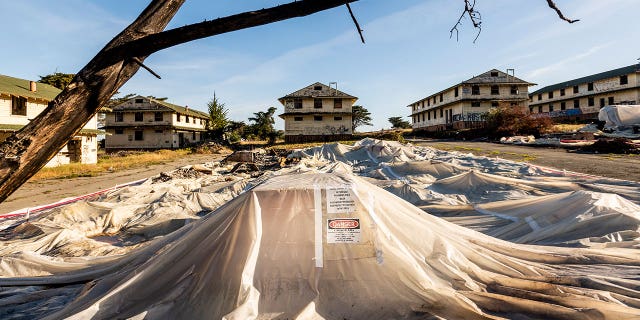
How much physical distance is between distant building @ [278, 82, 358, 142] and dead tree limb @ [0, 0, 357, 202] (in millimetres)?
36322

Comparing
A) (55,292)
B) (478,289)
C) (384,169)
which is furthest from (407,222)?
(384,169)

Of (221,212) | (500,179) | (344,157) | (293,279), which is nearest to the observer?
(293,279)

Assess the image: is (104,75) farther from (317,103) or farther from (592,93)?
(592,93)

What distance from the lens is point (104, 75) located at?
6.43ft

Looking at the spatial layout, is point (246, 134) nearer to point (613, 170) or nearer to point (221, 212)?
point (613, 170)

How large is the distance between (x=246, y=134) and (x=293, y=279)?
153ft

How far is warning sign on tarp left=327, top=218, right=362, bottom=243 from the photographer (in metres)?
2.78

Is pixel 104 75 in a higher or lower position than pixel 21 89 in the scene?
lower

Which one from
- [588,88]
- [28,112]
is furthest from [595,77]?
[28,112]

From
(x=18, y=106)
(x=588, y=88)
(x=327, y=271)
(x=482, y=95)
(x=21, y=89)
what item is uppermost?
(x=588, y=88)

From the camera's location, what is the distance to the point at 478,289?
2740 millimetres

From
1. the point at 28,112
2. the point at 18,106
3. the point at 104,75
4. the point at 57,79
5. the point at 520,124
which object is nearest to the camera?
the point at 104,75

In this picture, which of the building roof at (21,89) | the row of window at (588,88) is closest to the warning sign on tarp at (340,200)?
the building roof at (21,89)

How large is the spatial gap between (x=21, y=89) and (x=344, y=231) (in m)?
29.5
